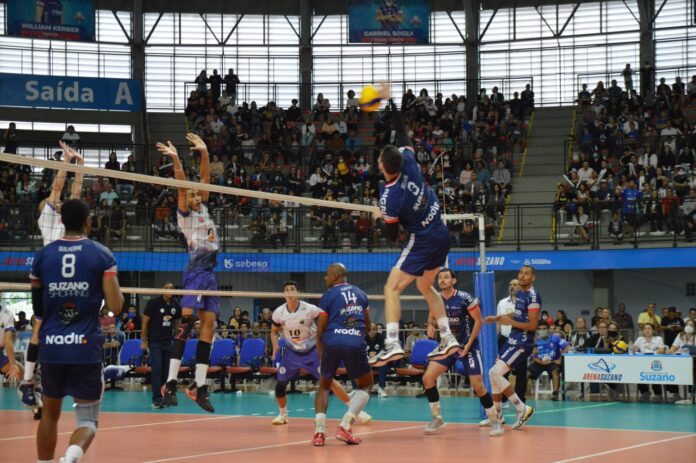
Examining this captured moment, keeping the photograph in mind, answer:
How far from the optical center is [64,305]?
748 cm

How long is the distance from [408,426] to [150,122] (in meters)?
24.8

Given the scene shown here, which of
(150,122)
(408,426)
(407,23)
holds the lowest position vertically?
(408,426)

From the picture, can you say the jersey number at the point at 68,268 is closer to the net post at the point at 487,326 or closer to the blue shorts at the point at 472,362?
the blue shorts at the point at 472,362

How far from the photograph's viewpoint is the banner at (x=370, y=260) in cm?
2406

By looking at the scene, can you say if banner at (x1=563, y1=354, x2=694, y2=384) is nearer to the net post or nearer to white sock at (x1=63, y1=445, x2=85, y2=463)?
the net post

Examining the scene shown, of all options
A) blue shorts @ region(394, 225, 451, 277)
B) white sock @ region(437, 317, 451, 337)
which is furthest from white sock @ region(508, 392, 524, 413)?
blue shorts @ region(394, 225, 451, 277)

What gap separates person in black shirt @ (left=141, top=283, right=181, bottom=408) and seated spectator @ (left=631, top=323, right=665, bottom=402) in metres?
9.42

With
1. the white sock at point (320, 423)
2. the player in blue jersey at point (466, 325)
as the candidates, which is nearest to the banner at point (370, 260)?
the player in blue jersey at point (466, 325)

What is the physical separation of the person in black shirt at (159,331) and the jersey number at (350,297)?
5428mm

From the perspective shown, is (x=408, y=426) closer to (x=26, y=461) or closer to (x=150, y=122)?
(x=26, y=461)

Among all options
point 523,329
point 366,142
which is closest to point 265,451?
point 523,329

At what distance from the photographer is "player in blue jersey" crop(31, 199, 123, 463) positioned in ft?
24.4

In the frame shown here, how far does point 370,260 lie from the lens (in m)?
24.9

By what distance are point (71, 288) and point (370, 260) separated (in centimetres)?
1763
